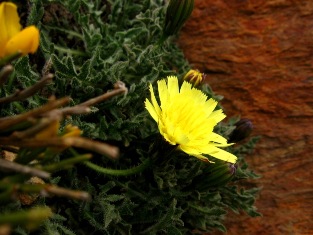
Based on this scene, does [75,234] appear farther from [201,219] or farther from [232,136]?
[232,136]

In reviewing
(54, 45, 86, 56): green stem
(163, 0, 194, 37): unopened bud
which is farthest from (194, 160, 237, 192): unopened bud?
(54, 45, 86, 56): green stem

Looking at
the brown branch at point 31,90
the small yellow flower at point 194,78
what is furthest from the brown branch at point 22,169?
the small yellow flower at point 194,78

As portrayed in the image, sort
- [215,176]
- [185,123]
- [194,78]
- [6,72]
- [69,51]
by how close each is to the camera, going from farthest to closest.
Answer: [69,51]
[194,78]
[215,176]
[185,123]
[6,72]

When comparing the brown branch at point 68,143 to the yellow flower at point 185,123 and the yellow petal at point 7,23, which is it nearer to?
the yellow petal at point 7,23

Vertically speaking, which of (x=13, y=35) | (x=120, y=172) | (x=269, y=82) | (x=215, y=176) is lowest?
(x=120, y=172)

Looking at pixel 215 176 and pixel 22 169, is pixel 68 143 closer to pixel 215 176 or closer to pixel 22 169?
pixel 22 169

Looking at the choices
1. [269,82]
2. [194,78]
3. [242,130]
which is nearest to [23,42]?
[194,78]
